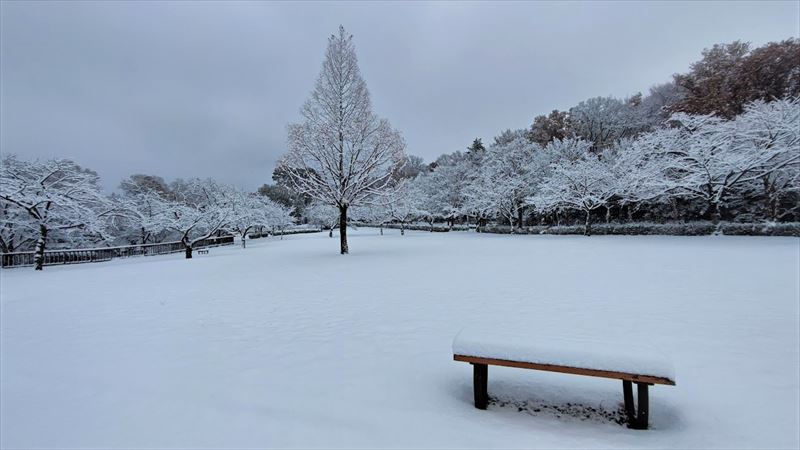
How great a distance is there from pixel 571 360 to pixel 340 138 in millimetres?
14817

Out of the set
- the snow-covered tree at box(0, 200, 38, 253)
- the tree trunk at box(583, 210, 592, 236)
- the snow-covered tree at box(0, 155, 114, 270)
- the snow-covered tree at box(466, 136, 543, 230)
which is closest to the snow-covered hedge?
the tree trunk at box(583, 210, 592, 236)

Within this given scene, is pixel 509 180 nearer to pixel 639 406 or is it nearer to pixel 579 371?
pixel 639 406

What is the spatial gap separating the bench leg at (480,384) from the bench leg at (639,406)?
123 centimetres

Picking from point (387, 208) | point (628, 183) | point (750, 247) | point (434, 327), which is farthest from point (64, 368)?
point (387, 208)

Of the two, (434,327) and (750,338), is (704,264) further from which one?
(434,327)

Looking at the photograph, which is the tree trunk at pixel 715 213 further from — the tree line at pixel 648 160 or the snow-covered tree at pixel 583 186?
the snow-covered tree at pixel 583 186

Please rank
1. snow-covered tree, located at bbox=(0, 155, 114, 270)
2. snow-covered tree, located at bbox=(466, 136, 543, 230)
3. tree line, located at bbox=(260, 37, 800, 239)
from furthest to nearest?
snow-covered tree, located at bbox=(466, 136, 543, 230) → snow-covered tree, located at bbox=(0, 155, 114, 270) → tree line, located at bbox=(260, 37, 800, 239)

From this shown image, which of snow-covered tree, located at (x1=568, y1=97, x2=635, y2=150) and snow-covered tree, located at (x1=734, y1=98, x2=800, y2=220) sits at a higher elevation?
snow-covered tree, located at (x1=568, y1=97, x2=635, y2=150)

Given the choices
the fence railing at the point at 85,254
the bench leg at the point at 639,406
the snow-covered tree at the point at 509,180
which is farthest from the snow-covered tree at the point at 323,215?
the bench leg at the point at 639,406

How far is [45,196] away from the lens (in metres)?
17.0

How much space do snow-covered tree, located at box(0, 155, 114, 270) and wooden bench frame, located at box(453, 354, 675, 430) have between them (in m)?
23.2

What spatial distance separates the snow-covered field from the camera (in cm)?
283

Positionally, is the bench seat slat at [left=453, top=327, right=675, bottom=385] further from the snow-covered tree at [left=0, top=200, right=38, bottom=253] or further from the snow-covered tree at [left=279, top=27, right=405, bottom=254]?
the snow-covered tree at [left=0, top=200, right=38, bottom=253]

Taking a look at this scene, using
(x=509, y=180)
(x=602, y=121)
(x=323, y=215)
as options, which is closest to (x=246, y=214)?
(x=509, y=180)
